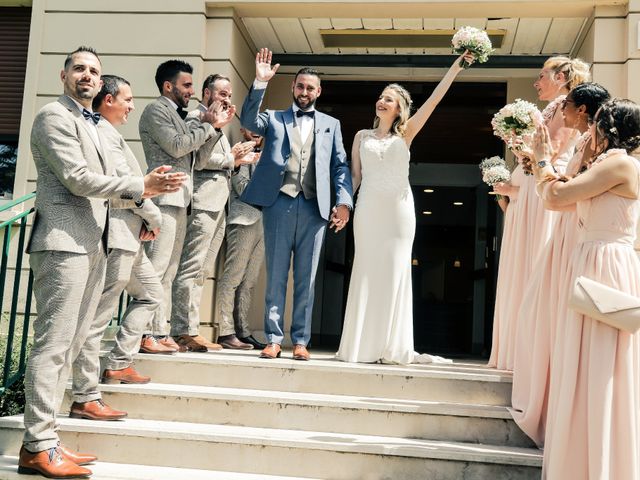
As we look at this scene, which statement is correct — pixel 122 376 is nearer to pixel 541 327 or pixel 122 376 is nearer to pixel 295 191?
pixel 295 191

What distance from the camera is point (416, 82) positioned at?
830 cm

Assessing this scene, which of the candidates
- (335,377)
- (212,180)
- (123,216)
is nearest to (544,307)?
(335,377)

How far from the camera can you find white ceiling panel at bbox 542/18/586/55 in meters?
6.77

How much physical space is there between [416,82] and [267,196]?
3.64 metres

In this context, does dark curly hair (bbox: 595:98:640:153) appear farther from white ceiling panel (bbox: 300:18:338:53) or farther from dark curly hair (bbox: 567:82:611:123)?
white ceiling panel (bbox: 300:18:338:53)

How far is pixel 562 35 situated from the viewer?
7082 millimetres

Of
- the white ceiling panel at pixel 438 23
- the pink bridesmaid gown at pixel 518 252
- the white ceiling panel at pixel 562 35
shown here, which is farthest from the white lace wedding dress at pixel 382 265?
the white ceiling panel at pixel 562 35

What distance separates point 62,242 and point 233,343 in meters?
2.66

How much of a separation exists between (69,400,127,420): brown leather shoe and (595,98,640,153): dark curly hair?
3.05m

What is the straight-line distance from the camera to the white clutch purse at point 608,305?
10.5 ft

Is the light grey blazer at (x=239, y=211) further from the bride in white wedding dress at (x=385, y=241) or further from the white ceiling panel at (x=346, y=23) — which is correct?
the white ceiling panel at (x=346, y=23)

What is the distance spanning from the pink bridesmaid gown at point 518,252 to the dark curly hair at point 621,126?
3.91ft

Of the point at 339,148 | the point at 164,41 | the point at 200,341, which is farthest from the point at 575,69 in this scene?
Answer: the point at 164,41

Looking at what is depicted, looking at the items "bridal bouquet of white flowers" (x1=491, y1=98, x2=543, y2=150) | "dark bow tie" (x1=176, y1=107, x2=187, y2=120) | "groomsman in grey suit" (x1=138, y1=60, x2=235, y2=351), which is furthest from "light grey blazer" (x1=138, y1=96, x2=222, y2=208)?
"bridal bouquet of white flowers" (x1=491, y1=98, x2=543, y2=150)
